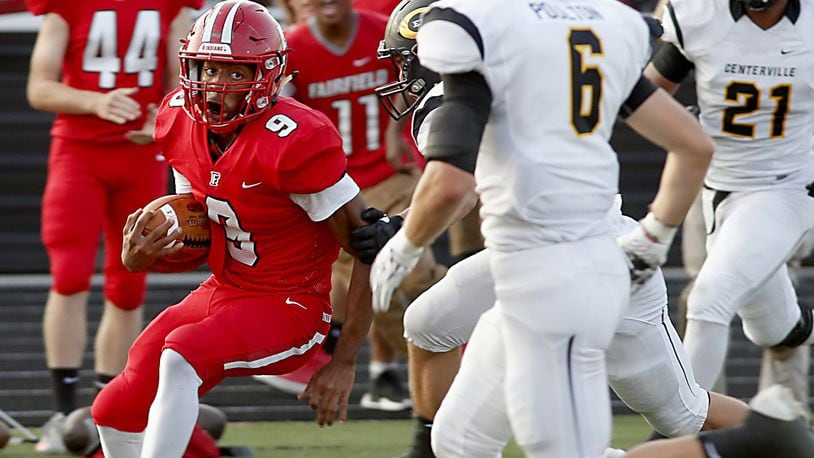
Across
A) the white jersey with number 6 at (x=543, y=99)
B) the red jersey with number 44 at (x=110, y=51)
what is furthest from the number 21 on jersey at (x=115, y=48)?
the white jersey with number 6 at (x=543, y=99)

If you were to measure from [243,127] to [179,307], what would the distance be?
A: 483 mm

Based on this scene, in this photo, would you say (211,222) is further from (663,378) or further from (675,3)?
(675,3)

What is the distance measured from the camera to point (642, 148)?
27.1 feet

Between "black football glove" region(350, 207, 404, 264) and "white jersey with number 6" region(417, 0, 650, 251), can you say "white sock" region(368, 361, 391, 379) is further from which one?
"white jersey with number 6" region(417, 0, 650, 251)

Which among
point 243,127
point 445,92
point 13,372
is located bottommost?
point 13,372

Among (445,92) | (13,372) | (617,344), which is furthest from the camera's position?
(13,372)

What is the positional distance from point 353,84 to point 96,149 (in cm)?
106

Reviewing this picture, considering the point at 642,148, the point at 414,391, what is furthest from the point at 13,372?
the point at 642,148

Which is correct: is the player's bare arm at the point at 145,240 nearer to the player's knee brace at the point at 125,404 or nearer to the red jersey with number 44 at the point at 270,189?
the red jersey with number 44 at the point at 270,189

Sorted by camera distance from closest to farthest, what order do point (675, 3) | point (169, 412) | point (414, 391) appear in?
point (169, 412)
point (414, 391)
point (675, 3)

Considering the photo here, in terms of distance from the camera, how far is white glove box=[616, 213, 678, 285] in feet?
10.1

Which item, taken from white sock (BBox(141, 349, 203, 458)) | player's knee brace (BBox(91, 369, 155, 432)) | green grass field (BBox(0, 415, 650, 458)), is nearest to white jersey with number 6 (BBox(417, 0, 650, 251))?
white sock (BBox(141, 349, 203, 458))

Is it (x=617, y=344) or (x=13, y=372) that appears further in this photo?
(x=13, y=372)

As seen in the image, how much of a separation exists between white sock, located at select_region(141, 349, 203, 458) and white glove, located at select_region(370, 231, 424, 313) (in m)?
0.61
